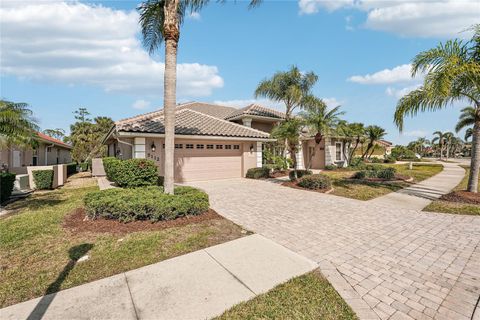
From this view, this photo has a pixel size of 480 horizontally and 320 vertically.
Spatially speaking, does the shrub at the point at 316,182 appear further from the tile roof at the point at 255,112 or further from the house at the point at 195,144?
the tile roof at the point at 255,112

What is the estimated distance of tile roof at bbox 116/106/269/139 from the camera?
39.7ft

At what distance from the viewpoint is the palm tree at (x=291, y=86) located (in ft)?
58.2

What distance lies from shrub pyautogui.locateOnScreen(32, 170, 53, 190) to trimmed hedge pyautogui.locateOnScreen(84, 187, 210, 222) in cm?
796

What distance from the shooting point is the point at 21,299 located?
119 inches

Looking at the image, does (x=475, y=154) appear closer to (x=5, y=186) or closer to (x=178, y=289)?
(x=178, y=289)

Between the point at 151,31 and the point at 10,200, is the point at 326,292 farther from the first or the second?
the point at 10,200

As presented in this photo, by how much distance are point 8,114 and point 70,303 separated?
27.3 ft

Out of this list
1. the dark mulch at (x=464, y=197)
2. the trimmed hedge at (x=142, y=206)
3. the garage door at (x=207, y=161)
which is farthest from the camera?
the garage door at (x=207, y=161)

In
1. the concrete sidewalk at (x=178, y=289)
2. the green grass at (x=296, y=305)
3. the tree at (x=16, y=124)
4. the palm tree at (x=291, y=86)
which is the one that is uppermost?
the palm tree at (x=291, y=86)

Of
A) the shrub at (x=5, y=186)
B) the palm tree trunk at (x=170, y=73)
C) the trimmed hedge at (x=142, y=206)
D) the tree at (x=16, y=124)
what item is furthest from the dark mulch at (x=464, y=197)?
the shrub at (x=5, y=186)

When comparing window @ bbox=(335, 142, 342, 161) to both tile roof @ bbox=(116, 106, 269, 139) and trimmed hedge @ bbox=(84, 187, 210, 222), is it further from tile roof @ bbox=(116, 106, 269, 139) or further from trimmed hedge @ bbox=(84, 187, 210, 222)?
trimmed hedge @ bbox=(84, 187, 210, 222)

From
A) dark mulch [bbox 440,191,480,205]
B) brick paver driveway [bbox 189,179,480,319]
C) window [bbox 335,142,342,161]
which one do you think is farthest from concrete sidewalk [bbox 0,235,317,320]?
window [bbox 335,142,342,161]

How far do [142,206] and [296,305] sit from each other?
4.51 metres

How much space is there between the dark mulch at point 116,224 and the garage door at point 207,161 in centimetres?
728
